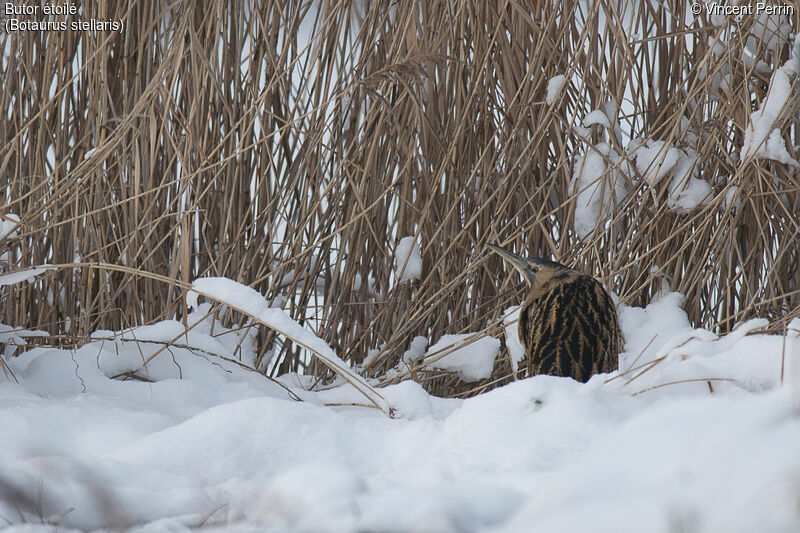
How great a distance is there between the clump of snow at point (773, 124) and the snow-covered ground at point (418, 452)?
709mm

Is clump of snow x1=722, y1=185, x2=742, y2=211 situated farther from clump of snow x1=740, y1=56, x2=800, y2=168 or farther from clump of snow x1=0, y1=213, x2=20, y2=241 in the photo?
clump of snow x1=0, y1=213, x2=20, y2=241

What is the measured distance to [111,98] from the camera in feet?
5.69

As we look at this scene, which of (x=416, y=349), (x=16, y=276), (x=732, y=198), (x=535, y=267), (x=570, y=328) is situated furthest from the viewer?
(x=416, y=349)

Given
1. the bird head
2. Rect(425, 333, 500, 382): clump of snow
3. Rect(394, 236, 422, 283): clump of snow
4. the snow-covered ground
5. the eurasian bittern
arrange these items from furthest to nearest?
Rect(394, 236, 422, 283): clump of snow
Rect(425, 333, 500, 382): clump of snow
the bird head
the eurasian bittern
the snow-covered ground

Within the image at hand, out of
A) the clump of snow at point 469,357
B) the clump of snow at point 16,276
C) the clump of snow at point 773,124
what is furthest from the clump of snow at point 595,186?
the clump of snow at point 16,276

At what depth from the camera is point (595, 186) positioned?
5.54ft

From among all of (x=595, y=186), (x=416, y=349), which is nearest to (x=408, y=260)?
(x=416, y=349)

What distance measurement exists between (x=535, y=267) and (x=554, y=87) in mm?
414

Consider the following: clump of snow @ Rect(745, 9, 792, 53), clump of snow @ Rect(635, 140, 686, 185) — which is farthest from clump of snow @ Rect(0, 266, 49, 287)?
clump of snow @ Rect(745, 9, 792, 53)

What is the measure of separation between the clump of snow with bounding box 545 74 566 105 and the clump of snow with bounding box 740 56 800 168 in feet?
1.33

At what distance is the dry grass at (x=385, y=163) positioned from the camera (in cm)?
166

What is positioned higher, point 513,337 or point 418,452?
point 418,452

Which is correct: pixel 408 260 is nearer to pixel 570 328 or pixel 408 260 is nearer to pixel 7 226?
pixel 570 328

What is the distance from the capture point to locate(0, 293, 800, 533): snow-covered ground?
18.1 inches
